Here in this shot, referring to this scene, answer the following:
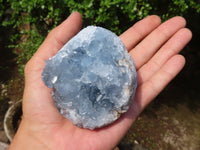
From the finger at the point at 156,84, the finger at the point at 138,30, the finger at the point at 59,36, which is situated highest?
the finger at the point at 59,36

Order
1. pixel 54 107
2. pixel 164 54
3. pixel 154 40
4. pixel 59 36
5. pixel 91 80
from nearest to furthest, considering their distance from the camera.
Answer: pixel 91 80
pixel 54 107
pixel 59 36
pixel 164 54
pixel 154 40

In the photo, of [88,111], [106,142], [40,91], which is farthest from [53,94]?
[106,142]

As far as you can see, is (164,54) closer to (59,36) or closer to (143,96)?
(143,96)

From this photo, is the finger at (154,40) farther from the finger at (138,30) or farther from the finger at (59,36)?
the finger at (59,36)

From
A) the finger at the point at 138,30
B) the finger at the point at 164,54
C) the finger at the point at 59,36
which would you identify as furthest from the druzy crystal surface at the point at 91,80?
the finger at the point at 138,30

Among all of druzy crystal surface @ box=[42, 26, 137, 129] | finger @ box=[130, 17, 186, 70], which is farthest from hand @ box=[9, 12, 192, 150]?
druzy crystal surface @ box=[42, 26, 137, 129]

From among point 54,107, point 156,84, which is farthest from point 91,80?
point 156,84
